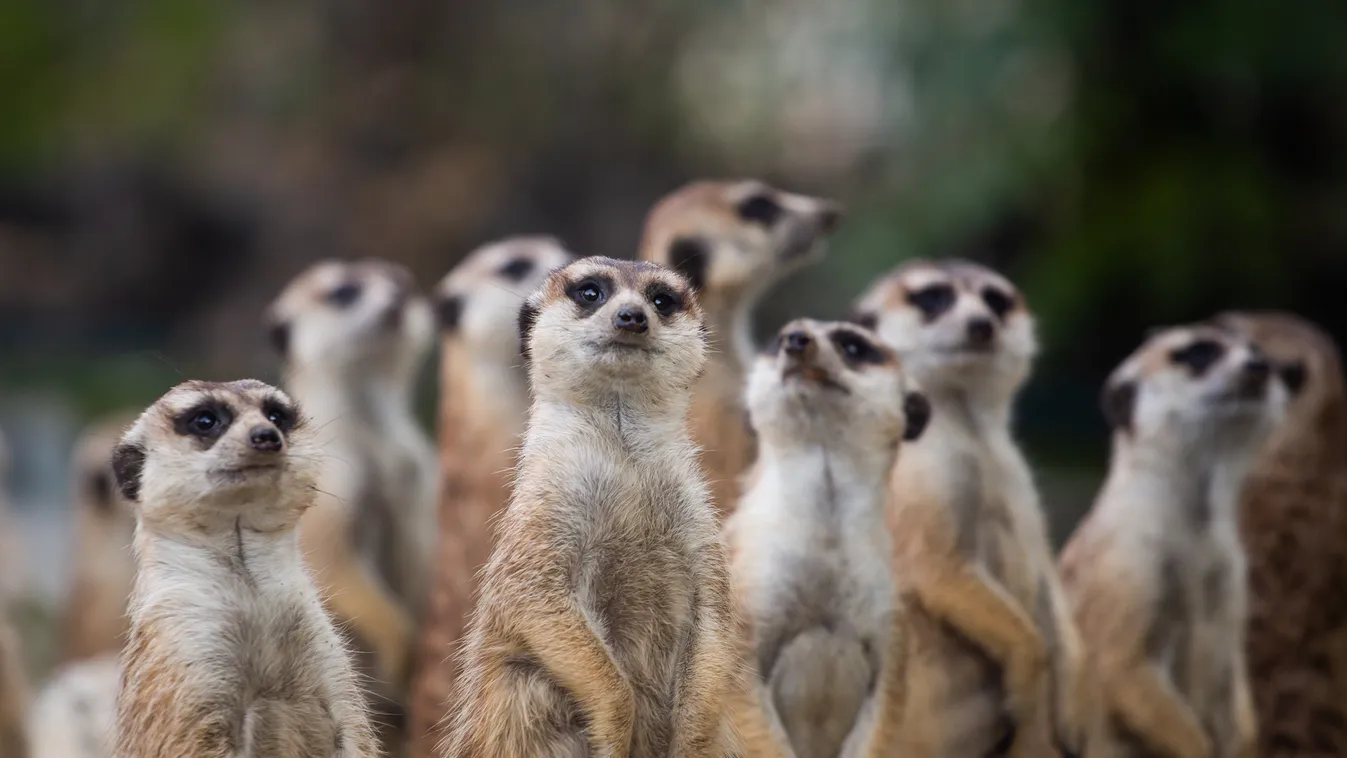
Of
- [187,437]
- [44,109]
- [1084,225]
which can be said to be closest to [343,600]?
[187,437]

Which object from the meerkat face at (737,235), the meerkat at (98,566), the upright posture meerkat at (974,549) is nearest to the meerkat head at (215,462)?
the upright posture meerkat at (974,549)

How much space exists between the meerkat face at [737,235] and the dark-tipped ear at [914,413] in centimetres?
116

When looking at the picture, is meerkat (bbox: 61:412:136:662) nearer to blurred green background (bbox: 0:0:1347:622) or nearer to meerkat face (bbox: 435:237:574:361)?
blurred green background (bbox: 0:0:1347:622)

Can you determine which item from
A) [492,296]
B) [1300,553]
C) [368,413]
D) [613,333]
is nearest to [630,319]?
[613,333]

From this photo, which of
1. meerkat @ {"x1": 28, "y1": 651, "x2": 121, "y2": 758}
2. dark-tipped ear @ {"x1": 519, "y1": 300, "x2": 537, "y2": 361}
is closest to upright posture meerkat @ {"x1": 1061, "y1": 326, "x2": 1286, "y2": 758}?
dark-tipped ear @ {"x1": 519, "y1": 300, "x2": 537, "y2": 361}

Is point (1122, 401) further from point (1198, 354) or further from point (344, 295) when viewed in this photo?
point (344, 295)

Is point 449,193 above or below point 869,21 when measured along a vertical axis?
below

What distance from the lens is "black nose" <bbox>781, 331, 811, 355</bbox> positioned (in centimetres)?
331

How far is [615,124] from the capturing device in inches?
490

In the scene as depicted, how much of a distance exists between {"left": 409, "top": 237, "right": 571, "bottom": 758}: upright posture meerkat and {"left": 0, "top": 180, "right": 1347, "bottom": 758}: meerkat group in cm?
A: 1

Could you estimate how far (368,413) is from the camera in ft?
17.8

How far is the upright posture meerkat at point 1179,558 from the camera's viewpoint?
4.12m

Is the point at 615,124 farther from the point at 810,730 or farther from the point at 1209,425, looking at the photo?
the point at 810,730

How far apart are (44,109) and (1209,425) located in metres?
13.2
